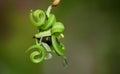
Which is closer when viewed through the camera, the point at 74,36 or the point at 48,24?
the point at 48,24

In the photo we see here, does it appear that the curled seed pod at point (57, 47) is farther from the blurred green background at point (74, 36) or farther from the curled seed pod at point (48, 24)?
the blurred green background at point (74, 36)

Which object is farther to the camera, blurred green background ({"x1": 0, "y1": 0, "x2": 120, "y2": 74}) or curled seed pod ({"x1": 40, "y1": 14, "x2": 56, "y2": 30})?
blurred green background ({"x1": 0, "y1": 0, "x2": 120, "y2": 74})

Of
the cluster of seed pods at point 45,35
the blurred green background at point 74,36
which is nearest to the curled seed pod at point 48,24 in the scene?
the cluster of seed pods at point 45,35

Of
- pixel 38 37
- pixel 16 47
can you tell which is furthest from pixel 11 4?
pixel 38 37

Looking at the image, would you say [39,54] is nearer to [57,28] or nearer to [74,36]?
[57,28]

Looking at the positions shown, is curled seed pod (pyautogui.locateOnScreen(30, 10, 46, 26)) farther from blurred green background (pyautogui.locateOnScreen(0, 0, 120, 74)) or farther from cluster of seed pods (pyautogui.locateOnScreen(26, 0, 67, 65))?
blurred green background (pyautogui.locateOnScreen(0, 0, 120, 74))

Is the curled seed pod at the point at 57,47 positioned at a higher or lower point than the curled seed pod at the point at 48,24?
lower

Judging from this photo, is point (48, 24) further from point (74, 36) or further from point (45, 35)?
point (74, 36)

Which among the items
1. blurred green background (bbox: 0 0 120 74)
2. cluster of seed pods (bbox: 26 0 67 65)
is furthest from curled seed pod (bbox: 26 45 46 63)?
blurred green background (bbox: 0 0 120 74)

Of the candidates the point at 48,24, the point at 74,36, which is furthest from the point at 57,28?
the point at 74,36
